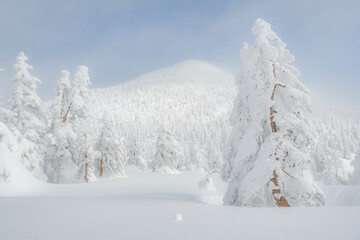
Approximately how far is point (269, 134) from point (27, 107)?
942 inches

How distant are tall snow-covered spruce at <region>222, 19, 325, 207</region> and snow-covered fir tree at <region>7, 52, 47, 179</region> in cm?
1956

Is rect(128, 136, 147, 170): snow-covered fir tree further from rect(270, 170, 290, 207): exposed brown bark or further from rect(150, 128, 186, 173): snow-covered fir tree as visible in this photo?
rect(270, 170, 290, 207): exposed brown bark

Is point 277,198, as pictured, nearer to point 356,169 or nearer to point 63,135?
point 356,169

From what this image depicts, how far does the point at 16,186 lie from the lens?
53.6ft

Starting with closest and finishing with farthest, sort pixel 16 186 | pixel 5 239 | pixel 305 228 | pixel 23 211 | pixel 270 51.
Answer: pixel 5 239 < pixel 305 228 < pixel 23 211 < pixel 270 51 < pixel 16 186

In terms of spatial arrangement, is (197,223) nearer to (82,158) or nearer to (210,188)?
(210,188)

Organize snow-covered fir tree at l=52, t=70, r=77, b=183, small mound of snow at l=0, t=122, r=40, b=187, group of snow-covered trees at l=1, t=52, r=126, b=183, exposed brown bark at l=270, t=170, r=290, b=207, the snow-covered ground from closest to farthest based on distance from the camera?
1. the snow-covered ground
2. exposed brown bark at l=270, t=170, r=290, b=207
3. small mound of snow at l=0, t=122, r=40, b=187
4. group of snow-covered trees at l=1, t=52, r=126, b=183
5. snow-covered fir tree at l=52, t=70, r=77, b=183

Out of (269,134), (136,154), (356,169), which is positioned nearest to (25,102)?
(269,134)

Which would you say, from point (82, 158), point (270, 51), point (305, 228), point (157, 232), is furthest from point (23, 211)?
point (82, 158)

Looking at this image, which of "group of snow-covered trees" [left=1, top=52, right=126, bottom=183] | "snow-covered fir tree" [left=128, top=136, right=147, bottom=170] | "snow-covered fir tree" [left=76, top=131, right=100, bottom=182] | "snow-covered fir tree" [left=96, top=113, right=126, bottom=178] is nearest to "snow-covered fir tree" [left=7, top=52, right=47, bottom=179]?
"group of snow-covered trees" [left=1, top=52, right=126, bottom=183]

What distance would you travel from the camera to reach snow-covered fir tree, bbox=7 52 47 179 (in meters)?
24.3

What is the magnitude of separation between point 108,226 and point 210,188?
62.2ft

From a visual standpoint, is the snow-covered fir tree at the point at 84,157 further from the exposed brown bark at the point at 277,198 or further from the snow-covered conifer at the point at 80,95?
the exposed brown bark at the point at 277,198

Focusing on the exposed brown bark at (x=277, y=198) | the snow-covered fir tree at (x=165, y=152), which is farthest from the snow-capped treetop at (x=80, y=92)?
the exposed brown bark at (x=277, y=198)
